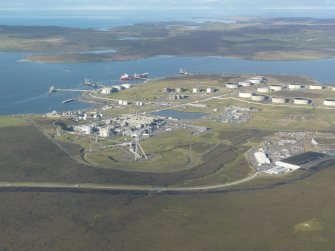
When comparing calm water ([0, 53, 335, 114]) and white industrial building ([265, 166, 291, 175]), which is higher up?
white industrial building ([265, 166, 291, 175])

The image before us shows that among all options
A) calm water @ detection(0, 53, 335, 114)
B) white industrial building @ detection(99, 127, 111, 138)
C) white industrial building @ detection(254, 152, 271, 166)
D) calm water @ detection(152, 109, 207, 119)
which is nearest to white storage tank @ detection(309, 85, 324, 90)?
calm water @ detection(0, 53, 335, 114)

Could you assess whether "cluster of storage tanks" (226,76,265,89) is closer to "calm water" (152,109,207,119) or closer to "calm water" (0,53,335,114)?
"calm water" (0,53,335,114)

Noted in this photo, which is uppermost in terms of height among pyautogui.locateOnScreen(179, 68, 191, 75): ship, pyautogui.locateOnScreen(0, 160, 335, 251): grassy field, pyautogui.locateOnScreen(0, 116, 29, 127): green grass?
pyautogui.locateOnScreen(0, 160, 335, 251): grassy field

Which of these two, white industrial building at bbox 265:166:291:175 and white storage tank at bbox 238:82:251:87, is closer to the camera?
white industrial building at bbox 265:166:291:175

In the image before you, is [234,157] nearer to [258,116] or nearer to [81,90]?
[258,116]

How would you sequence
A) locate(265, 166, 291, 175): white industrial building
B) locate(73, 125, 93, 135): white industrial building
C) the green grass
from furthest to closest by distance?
the green grass < locate(73, 125, 93, 135): white industrial building < locate(265, 166, 291, 175): white industrial building

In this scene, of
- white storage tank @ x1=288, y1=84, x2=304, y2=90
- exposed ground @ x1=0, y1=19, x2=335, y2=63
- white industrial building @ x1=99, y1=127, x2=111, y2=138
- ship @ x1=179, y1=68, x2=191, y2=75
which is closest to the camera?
white industrial building @ x1=99, y1=127, x2=111, y2=138

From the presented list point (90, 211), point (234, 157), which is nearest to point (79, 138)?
point (234, 157)

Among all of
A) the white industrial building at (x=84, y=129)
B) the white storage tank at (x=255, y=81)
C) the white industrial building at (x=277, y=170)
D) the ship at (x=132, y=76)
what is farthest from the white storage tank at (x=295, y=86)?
the white industrial building at (x=277, y=170)
